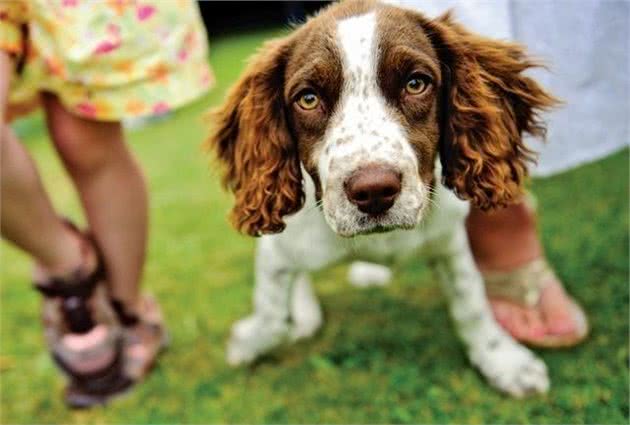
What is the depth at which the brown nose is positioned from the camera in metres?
1.89

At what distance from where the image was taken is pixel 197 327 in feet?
10.9

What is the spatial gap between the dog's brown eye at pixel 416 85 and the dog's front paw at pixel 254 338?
3.68 ft

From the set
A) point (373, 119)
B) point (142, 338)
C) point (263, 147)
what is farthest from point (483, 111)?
point (142, 338)

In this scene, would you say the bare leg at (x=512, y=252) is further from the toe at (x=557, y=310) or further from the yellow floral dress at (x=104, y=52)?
the yellow floral dress at (x=104, y=52)

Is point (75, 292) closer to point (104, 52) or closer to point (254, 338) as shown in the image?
point (254, 338)

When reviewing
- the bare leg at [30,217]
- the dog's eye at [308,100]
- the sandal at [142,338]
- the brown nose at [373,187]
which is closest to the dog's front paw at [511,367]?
the brown nose at [373,187]

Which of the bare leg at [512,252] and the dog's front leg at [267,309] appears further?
the bare leg at [512,252]

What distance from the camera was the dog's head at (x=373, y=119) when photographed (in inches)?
77.7

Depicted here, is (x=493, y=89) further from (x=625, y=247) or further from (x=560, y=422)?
(x=625, y=247)

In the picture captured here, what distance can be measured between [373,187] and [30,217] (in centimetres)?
137

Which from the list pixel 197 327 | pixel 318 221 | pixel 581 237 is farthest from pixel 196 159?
pixel 318 221

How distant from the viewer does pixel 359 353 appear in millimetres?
2941

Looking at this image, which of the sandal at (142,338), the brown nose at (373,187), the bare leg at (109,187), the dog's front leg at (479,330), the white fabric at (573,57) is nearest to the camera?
the brown nose at (373,187)

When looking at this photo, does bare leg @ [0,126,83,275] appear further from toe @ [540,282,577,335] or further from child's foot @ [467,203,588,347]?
toe @ [540,282,577,335]
